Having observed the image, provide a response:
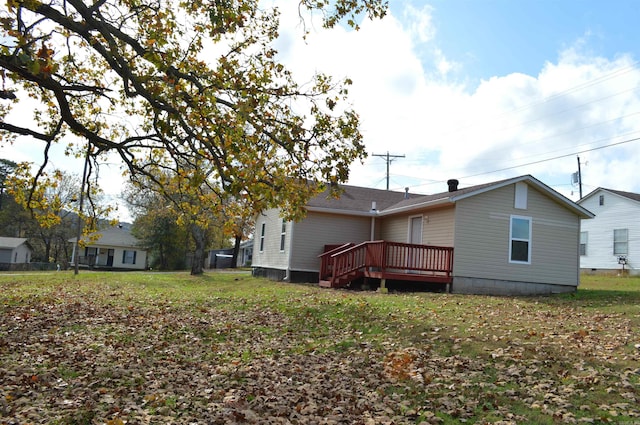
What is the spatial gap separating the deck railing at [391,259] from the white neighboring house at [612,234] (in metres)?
15.8

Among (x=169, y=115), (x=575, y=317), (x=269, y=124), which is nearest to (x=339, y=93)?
(x=269, y=124)

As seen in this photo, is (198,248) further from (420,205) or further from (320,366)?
(320,366)

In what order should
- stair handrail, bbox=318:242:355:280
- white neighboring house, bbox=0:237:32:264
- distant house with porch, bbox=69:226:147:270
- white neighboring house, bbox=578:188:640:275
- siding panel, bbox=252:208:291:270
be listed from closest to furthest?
1. stair handrail, bbox=318:242:355:280
2. siding panel, bbox=252:208:291:270
3. white neighboring house, bbox=578:188:640:275
4. white neighboring house, bbox=0:237:32:264
5. distant house with porch, bbox=69:226:147:270

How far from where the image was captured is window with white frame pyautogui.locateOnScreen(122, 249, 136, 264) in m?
52.0

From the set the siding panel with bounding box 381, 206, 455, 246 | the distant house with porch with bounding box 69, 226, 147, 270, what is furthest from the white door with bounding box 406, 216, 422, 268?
the distant house with porch with bounding box 69, 226, 147, 270

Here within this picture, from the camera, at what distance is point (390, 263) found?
18.2 metres

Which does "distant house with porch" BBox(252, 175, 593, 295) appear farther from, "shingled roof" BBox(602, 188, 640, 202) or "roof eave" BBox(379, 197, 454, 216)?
"shingled roof" BBox(602, 188, 640, 202)

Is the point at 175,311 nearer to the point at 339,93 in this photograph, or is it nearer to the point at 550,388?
the point at 339,93

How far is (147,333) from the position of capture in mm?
9211

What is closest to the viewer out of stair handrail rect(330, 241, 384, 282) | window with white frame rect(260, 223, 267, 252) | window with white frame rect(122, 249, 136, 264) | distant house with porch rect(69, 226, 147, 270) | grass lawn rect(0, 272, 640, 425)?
grass lawn rect(0, 272, 640, 425)

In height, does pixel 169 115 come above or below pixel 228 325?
above

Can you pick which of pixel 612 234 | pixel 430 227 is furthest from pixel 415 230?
pixel 612 234

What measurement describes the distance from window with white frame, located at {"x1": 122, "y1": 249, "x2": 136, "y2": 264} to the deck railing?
126 feet

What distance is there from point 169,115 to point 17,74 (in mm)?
2591
